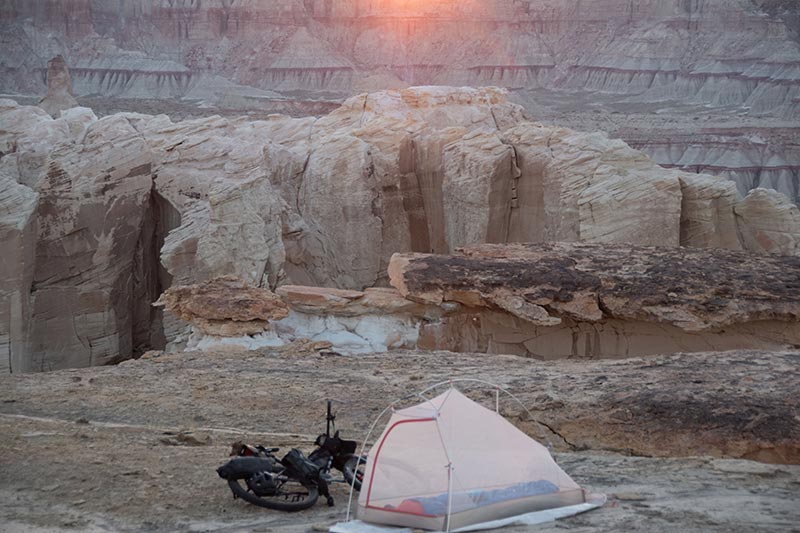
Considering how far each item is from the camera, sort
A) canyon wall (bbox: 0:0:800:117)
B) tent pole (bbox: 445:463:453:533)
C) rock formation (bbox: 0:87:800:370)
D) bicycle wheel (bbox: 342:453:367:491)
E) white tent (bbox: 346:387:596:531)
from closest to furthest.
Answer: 1. tent pole (bbox: 445:463:453:533)
2. white tent (bbox: 346:387:596:531)
3. bicycle wheel (bbox: 342:453:367:491)
4. rock formation (bbox: 0:87:800:370)
5. canyon wall (bbox: 0:0:800:117)

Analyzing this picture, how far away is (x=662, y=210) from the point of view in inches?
907

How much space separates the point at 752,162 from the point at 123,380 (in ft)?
187

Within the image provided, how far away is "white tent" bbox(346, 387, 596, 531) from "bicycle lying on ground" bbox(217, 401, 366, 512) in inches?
14.5

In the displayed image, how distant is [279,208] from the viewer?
24.7m

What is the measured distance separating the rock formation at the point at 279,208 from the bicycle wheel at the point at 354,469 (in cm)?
1232

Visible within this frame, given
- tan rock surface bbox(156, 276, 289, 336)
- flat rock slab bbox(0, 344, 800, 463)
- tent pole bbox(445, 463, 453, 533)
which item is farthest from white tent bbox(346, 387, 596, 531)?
tan rock surface bbox(156, 276, 289, 336)

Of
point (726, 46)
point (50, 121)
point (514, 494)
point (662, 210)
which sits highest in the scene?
point (726, 46)

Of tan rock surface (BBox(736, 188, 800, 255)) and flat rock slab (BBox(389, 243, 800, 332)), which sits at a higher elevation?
tan rock surface (BBox(736, 188, 800, 255))

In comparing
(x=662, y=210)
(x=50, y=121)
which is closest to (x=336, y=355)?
(x=662, y=210)

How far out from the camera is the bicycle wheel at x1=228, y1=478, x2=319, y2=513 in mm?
8648

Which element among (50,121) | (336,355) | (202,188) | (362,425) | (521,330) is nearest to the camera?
(362,425)

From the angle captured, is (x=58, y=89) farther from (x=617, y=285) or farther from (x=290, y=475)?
(x=290, y=475)

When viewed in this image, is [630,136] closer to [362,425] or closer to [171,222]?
[171,222]

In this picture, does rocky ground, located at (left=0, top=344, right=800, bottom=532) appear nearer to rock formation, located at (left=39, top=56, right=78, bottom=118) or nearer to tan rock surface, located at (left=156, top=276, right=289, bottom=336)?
tan rock surface, located at (left=156, top=276, right=289, bottom=336)
